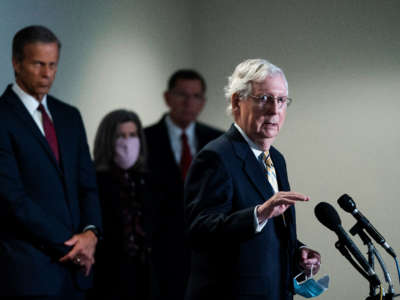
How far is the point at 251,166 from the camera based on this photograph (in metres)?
1.86

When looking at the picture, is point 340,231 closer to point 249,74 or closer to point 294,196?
point 294,196

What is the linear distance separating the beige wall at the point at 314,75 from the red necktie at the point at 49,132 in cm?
51

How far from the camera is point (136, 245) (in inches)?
118

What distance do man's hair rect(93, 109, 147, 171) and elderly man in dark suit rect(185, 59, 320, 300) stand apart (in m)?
1.32

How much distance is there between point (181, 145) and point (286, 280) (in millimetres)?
1736

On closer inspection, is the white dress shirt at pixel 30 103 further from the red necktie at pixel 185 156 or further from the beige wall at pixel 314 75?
the red necktie at pixel 185 156

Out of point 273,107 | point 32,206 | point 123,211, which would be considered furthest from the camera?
point 123,211

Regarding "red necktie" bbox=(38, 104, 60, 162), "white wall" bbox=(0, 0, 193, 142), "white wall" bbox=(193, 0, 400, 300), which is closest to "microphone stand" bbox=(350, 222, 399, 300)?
"white wall" bbox=(193, 0, 400, 300)

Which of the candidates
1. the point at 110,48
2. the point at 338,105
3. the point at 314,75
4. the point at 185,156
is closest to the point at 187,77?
the point at 185,156

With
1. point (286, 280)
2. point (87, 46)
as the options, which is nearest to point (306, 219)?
point (286, 280)

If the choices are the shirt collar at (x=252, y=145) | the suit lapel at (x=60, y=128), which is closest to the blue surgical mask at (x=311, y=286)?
the shirt collar at (x=252, y=145)

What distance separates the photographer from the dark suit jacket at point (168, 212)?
11.1 feet

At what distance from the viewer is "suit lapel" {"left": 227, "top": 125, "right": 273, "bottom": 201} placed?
1.84m

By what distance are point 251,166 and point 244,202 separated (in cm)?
12
